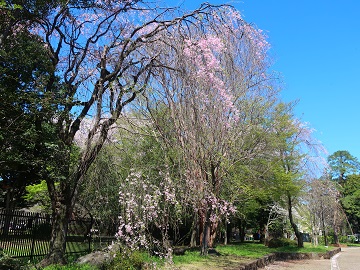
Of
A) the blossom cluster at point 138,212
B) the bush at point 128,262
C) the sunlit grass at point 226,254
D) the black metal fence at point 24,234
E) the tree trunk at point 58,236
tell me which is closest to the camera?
the blossom cluster at point 138,212

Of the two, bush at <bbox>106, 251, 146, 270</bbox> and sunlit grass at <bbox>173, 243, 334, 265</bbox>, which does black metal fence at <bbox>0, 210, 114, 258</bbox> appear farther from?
sunlit grass at <bbox>173, 243, 334, 265</bbox>

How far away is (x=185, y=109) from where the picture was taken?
7.28m

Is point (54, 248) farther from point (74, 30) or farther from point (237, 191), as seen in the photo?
point (237, 191)

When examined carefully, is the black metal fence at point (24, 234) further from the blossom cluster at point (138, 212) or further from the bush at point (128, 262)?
the blossom cluster at point (138, 212)

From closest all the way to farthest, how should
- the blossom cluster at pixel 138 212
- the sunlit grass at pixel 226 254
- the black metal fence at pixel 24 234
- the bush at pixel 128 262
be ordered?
the blossom cluster at pixel 138 212 < the bush at pixel 128 262 < the black metal fence at pixel 24 234 < the sunlit grass at pixel 226 254

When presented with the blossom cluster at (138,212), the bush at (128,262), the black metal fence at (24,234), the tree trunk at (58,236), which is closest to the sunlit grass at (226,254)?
the bush at (128,262)

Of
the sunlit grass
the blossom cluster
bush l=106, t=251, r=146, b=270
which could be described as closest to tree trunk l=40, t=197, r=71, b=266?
bush l=106, t=251, r=146, b=270

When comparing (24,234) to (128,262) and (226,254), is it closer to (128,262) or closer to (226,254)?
(128,262)

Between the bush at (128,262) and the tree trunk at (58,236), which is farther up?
the tree trunk at (58,236)

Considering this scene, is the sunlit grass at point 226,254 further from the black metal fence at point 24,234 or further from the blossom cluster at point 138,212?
the blossom cluster at point 138,212

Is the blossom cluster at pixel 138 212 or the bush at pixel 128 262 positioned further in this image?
the bush at pixel 128 262

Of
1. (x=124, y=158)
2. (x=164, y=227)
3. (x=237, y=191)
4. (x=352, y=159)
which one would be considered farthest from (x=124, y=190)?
(x=352, y=159)

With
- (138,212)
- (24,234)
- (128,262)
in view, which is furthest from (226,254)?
(138,212)

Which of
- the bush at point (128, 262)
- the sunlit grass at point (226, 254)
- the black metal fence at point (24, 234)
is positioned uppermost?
the black metal fence at point (24, 234)
